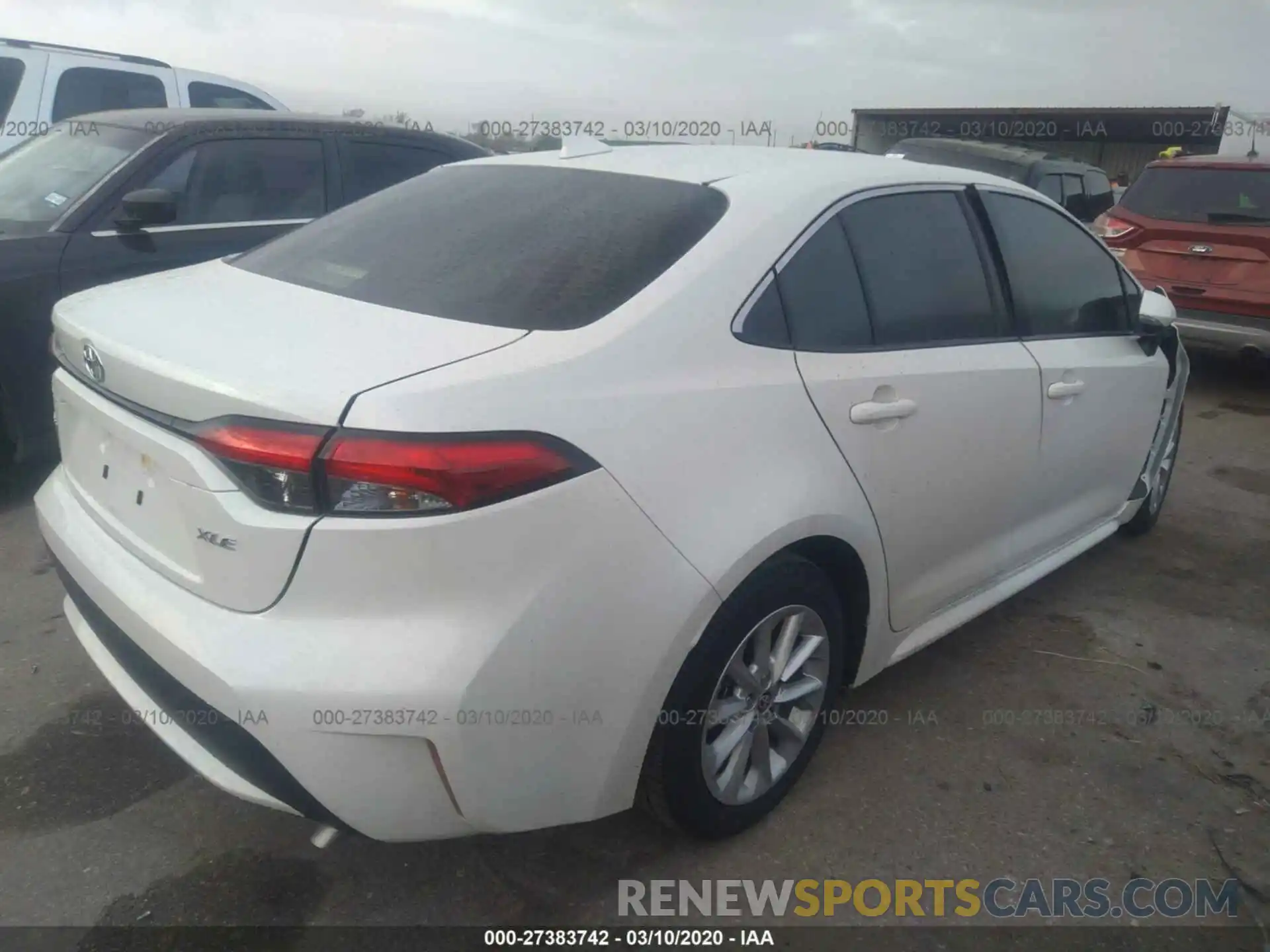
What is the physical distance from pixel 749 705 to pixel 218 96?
7.07 meters

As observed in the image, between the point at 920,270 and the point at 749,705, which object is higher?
the point at 920,270

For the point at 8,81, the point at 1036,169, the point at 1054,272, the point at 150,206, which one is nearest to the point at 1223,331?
the point at 1036,169

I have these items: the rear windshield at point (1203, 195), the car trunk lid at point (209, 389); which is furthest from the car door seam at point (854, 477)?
the rear windshield at point (1203, 195)

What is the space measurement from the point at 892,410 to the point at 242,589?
154 centimetres

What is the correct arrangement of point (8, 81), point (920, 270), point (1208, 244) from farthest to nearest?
point (1208, 244) → point (8, 81) → point (920, 270)


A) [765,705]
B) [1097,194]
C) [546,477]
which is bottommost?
[765,705]

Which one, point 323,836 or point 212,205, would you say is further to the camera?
point 212,205

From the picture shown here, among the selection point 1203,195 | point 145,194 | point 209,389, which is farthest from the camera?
point 1203,195

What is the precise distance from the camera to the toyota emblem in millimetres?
2131

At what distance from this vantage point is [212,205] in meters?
4.80

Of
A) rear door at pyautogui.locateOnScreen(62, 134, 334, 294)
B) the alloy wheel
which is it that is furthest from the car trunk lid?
rear door at pyautogui.locateOnScreen(62, 134, 334, 294)

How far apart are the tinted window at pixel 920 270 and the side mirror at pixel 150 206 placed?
3.04m

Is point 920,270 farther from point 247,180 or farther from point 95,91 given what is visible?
point 95,91

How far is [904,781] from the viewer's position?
273 cm
